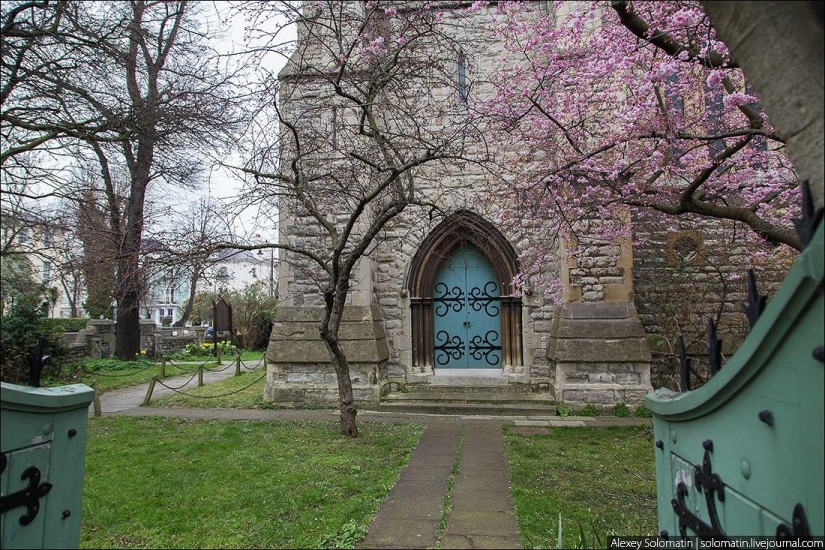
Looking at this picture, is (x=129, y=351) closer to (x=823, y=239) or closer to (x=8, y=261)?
(x=8, y=261)

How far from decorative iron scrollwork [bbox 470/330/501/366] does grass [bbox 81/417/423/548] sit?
282 centimetres

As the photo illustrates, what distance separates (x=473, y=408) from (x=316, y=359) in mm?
2736

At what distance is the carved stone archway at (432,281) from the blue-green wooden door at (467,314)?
201mm

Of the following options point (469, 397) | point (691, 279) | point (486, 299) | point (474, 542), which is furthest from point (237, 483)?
point (691, 279)

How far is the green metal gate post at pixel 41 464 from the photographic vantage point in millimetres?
1839

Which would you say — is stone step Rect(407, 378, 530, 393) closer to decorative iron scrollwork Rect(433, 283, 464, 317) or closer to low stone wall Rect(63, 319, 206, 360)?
decorative iron scrollwork Rect(433, 283, 464, 317)

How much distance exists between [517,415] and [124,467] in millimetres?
5407

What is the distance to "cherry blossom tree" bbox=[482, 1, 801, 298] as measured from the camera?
4699mm

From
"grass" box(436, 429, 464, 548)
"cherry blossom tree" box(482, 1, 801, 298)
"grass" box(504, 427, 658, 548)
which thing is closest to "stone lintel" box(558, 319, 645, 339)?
"cherry blossom tree" box(482, 1, 801, 298)

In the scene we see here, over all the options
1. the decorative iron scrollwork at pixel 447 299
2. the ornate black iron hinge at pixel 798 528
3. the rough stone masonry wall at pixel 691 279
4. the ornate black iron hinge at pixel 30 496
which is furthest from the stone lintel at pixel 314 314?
the ornate black iron hinge at pixel 798 528

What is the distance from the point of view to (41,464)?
6.60 ft

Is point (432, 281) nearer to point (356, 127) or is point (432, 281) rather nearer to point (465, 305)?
point (465, 305)

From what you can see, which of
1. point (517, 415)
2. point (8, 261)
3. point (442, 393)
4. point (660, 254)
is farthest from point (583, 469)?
point (8, 261)

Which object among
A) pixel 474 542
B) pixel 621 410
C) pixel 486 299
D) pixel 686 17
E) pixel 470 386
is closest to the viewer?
pixel 474 542
